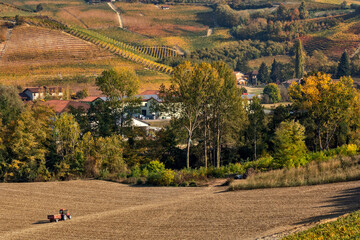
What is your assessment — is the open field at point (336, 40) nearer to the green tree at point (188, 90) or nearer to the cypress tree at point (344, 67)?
the cypress tree at point (344, 67)

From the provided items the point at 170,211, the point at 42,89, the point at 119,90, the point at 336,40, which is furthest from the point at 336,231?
the point at 336,40

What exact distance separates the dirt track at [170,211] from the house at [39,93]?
5934 centimetres

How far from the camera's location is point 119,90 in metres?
53.7

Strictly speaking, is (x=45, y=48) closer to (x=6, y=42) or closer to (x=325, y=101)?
(x=6, y=42)

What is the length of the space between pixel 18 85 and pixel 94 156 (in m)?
63.0

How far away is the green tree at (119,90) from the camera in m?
53.2

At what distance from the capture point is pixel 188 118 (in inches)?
1970

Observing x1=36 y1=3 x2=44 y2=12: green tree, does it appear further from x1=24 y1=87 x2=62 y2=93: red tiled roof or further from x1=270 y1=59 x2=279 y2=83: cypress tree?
x1=270 y1=59 x2=279 y2=83: cypress tree

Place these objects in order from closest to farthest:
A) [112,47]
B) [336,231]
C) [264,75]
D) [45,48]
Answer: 1. [336,231]
2. [45,48]
3. [112,47]
4. [264,75]

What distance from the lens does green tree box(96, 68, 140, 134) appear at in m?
53.2

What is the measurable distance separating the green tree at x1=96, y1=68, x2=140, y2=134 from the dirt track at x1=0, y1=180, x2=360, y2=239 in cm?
1537

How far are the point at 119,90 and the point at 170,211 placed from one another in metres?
26.4

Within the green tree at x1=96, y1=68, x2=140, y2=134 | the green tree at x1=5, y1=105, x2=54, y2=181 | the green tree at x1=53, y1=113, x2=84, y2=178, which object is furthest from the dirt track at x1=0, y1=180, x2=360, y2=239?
the green tree at x1=96, y1=68, x2=140, y2=134

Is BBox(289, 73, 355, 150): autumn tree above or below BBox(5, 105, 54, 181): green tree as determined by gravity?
above
